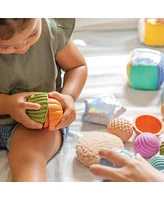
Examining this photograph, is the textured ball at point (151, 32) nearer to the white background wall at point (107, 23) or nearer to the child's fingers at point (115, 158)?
the white background wall at point (107, 23)

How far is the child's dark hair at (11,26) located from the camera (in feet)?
1.97

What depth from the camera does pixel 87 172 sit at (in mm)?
784

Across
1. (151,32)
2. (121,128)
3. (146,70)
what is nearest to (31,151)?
(121,128)

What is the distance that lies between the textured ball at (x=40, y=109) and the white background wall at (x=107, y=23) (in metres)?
0.51

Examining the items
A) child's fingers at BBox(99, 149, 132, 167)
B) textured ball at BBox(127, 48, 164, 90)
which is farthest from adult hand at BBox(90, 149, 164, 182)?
textured ball at BBox(127, 48, 164, 90)

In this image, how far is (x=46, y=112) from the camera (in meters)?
0.75

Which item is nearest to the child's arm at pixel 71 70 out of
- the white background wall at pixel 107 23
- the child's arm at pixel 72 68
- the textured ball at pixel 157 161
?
the child's arm at pixel 72 68

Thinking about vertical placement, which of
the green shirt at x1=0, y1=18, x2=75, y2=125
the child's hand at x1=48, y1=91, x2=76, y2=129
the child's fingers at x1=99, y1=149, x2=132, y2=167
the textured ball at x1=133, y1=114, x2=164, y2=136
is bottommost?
the textured ball at x1=133, y1=114, x2=164, y2=136

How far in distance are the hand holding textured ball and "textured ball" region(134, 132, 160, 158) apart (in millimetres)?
165

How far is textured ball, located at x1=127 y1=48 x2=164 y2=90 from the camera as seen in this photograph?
38.0 inches

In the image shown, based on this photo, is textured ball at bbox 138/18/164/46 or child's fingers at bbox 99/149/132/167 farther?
textured ball at bbox 138/18/164/46

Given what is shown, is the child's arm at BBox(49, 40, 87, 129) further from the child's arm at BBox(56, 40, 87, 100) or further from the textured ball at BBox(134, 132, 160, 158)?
the textured ball at BBox(134, 132, 160, 158)
